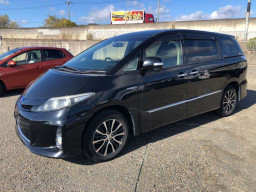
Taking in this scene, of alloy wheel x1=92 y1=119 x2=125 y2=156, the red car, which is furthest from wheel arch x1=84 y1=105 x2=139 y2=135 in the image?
the red car

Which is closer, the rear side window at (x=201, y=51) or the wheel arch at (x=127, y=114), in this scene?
the wheel arch at (x=127, y=114)

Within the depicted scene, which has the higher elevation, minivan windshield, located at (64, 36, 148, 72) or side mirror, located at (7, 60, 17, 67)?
minivan windshield, located at (64, 36, 148, 72)

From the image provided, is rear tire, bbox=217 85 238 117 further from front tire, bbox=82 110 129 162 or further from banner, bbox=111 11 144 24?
banner, bbox=111 11 144 24

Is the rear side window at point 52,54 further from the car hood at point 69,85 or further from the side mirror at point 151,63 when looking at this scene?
the side mirror at point 151,63

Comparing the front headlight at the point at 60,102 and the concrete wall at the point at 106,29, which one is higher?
the concrete wall at the point at 106,29

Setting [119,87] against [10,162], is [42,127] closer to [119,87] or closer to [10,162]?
[10,162]

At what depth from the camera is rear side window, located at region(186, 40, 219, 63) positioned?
3.84m

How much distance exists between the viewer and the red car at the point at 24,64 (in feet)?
21.3

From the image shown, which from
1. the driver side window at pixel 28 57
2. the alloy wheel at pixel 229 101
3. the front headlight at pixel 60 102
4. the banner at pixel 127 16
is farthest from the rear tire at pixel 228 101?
the banner at pixel 127 16

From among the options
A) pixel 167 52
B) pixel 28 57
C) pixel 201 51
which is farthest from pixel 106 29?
pixel 167 52

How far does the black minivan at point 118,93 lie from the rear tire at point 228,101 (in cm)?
30

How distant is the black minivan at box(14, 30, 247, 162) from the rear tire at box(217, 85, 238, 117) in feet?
0.98

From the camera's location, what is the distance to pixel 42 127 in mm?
2613

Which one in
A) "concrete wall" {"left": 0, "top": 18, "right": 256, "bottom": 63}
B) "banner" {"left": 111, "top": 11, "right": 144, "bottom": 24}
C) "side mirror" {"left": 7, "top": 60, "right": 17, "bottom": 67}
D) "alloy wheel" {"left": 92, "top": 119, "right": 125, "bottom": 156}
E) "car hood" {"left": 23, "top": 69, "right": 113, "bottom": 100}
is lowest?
"alloy wheel" {"left": 92, "top": 119, "right": 125, "bottom": 156}
